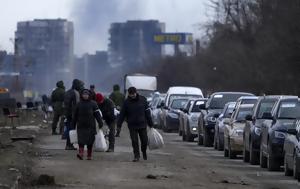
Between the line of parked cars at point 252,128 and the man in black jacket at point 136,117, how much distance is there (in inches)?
104

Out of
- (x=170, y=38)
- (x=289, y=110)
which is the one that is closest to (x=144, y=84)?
(x=289, y=110)

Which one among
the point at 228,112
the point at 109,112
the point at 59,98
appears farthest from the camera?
the point at 59,98

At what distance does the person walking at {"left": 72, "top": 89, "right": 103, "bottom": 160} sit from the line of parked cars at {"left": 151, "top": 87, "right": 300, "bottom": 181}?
3.76 m

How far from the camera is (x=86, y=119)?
2753 cm

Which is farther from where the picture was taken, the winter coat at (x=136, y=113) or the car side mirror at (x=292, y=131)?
the winter coat at (x=136, y=113)

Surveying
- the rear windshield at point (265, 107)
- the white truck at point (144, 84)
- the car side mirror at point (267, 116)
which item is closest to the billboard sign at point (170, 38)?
the white truck at point (144, 84)

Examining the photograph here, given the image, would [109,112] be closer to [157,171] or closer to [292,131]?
[157,171]

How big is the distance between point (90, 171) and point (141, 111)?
3.90 meters

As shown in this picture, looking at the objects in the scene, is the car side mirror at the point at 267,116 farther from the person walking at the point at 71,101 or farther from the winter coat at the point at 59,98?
the winter coat at the point at 59,98

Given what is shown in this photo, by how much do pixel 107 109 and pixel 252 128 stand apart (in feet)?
14.7

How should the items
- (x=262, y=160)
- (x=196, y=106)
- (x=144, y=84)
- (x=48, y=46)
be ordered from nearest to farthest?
1. (x=262, y=160)
2. (x=196, y=106)
3. (x=144, y=84)
4. (x=48, y=46)

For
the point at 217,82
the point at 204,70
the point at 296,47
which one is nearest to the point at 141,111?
the point at 296,47

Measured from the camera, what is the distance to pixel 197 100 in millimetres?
44312

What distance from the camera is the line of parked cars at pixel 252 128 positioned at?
2404 centimetres
